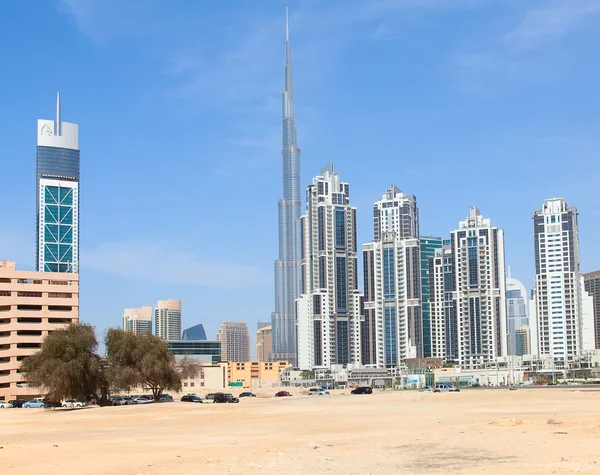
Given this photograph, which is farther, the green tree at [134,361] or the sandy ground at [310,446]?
the green tree at [134,361]

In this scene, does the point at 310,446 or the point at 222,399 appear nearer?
the point at 310,446

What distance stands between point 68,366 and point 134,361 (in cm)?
769

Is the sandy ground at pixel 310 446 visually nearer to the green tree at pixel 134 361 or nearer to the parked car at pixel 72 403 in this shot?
the green tree at pixel 134 361

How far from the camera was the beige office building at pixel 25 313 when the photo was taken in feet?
404

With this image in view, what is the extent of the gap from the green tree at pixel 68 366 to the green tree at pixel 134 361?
1.86 m

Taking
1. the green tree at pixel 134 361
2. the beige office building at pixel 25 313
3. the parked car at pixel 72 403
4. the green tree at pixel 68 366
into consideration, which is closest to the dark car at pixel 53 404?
the parked car at pixel 72 403

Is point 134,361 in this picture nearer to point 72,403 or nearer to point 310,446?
point 72,403

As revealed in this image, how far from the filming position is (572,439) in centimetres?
3062

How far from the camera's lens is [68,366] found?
3088 inches

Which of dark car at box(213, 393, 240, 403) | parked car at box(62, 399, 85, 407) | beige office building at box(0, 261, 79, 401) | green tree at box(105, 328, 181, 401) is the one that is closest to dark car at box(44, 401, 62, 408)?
parked car at box(62, 399, 85, 407)

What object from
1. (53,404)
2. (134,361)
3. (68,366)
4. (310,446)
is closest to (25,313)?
(53,404)

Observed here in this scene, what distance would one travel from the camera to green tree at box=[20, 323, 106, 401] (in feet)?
258

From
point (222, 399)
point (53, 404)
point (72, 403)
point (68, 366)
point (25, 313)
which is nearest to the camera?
point (68, 366)

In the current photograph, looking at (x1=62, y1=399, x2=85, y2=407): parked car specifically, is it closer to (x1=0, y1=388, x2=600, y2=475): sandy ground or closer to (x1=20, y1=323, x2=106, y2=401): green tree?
(x1=20, y1=323, x2=106, y2=401): green tree
